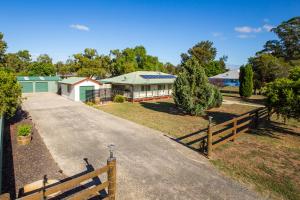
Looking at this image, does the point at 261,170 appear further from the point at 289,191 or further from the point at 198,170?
the point at 198,170

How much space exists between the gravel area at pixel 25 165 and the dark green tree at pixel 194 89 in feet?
34.9

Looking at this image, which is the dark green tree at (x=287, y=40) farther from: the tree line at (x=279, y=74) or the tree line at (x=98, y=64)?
the tree line at (x=98, y=64)

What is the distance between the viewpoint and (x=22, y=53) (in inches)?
2672

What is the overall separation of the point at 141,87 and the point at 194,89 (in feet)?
34.5

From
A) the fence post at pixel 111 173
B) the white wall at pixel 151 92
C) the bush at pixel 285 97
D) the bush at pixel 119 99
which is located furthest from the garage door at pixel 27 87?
the bush at pixel 285 97

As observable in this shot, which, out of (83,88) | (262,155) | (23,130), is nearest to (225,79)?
(83,88)

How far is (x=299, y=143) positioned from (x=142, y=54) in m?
44.3

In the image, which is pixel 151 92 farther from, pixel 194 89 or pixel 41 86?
pixel 41 86

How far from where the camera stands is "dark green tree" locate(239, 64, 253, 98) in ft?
95.9

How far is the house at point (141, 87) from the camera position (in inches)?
981

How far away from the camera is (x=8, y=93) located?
11625mm

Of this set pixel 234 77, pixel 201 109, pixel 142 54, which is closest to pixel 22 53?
pixel 142 54

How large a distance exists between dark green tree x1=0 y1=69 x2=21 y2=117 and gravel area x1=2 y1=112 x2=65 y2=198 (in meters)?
1.98

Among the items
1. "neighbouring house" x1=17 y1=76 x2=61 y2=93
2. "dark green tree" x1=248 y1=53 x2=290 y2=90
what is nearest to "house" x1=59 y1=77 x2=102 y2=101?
"neighbouring house" x1=17 y1=76 x2=61 y2=93
